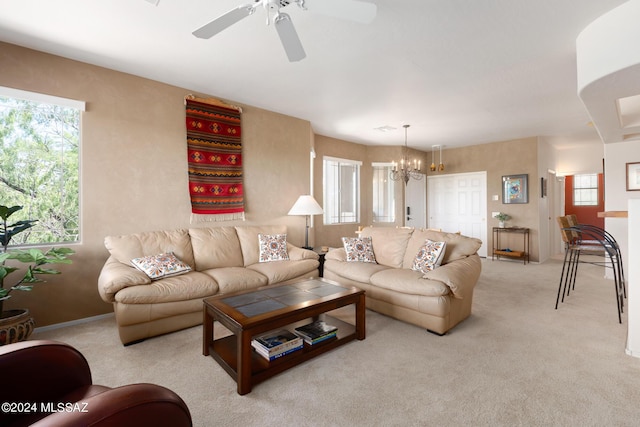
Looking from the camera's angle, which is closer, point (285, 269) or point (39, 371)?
point (39, 371)

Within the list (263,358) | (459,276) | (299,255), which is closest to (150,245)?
(299,255)

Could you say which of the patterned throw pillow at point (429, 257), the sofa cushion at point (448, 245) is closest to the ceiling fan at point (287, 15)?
the patterned throw pillow at point (429, 257)

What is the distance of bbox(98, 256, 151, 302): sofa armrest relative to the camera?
241 centimetres

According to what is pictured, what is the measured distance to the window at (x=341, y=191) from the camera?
5988 mm

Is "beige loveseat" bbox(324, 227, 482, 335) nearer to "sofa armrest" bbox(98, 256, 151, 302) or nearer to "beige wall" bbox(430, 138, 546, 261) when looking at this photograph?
"sofa armrest" bbox(98, 256, 151, 302)

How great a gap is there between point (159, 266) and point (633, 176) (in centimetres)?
675

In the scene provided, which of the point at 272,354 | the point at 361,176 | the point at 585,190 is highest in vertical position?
the point at 361,176

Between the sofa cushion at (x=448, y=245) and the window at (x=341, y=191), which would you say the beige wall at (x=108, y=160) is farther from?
the window at (x=341, y=191)

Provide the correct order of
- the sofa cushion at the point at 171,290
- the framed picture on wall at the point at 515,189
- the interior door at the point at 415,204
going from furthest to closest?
the interior door at the point at 415,204 < the framed picture on wall at the point at 515,189 < the sofa cushion at the point at 171,290

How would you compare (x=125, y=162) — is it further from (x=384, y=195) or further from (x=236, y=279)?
(x=384, y=195)

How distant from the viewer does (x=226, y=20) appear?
180 cm

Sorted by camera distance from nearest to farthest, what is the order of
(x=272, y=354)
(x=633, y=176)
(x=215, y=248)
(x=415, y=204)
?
(x=272, y=354) < (x=215, y=248) < (x=633, y=176) < (x=415, y=204)

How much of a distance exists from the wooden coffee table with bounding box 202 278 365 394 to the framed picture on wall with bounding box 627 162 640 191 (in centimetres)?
503

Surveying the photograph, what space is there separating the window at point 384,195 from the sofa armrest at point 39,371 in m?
6.08
